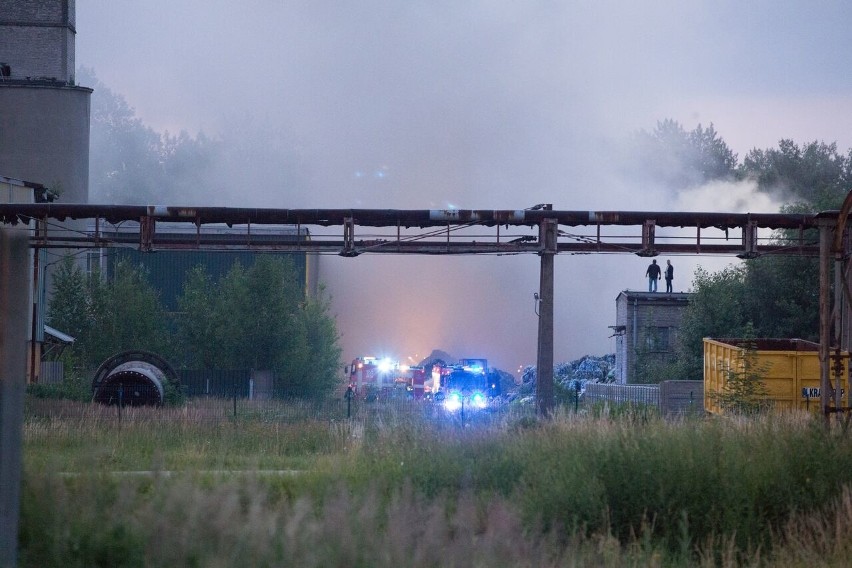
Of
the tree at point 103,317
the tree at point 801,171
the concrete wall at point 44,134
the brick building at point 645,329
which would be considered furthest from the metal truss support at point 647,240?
the tree at point 801,171

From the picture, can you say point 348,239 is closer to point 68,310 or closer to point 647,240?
point 647,240

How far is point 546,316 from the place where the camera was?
2791 cm

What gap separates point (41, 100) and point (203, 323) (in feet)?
53.7

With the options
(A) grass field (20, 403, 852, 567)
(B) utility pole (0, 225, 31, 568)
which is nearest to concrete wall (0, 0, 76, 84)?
(A) grass field (20, 403, 852, 567)

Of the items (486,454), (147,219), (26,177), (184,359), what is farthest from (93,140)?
(486,454)

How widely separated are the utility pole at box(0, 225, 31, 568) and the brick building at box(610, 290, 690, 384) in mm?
47088

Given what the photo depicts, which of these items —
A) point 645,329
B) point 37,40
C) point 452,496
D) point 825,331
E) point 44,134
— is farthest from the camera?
point 37,40

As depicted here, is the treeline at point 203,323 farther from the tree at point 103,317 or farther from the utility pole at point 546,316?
the utility pole at point 546,316

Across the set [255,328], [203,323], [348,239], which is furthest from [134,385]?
[203,323]

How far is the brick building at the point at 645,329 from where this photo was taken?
53.1 meters

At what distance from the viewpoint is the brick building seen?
53062mm

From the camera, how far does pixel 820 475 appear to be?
14102mm

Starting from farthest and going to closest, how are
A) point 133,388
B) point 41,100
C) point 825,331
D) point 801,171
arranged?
1. point 801,171
2. point 41,100
3. point 133,388
4. point 825,331

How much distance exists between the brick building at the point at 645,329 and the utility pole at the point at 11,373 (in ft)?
154
